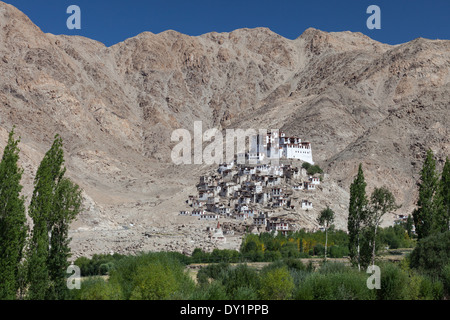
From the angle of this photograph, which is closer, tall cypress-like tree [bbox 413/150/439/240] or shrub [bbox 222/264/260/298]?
shrub [bbox 222/264/260/298]

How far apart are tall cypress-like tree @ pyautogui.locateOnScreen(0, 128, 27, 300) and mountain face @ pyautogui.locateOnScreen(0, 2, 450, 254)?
3208 cm

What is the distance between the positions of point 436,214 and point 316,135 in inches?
2948

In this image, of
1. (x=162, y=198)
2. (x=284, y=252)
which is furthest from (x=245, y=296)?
(x=162, y=198)

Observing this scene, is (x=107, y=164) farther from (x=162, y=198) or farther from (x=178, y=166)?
(x=162, y=198)

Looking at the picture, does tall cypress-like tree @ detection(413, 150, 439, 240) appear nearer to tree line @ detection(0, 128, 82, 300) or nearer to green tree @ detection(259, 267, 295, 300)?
green tree @ detection(259, 267, 295, 300)

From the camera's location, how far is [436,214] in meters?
38.3

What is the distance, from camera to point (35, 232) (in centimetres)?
2478

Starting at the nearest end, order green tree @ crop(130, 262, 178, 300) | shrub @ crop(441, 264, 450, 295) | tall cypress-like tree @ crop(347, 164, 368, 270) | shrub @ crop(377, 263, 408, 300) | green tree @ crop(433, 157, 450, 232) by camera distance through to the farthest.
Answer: green tree @ crop(130, 262, 178, 300)
shrub @ crop(377, 263, 408, 300)
shrub @ crop(441, 264, 450, 295)
tall cypress-like tree @ crop(347, 164, 368, 270)
green tree @ crop(433, 157, 450, 232)

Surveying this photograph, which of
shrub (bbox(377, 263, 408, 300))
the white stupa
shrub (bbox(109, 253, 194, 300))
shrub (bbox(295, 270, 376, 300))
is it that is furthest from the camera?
the white stupa

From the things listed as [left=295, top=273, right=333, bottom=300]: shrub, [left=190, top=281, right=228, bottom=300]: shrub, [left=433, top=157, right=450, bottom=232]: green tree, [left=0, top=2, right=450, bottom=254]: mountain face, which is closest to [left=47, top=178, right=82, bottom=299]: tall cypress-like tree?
[left=190, top=281, right=228, bottom=300]: shrub

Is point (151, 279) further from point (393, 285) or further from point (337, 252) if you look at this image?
point (337, 252)

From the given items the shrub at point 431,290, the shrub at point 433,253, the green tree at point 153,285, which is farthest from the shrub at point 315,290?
the shrub at point 433,253

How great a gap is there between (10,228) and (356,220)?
2371 cm

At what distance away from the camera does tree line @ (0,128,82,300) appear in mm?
22812
